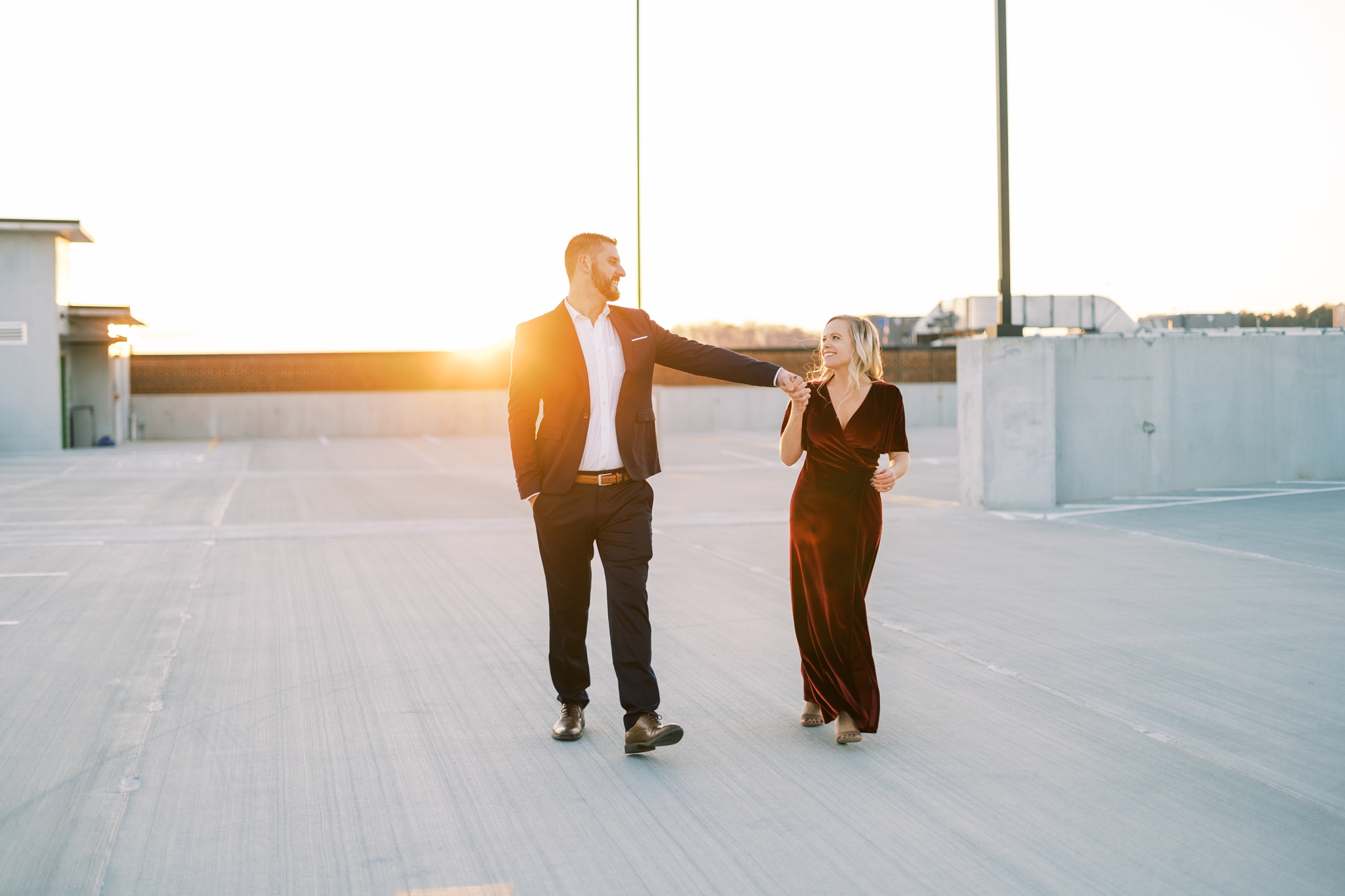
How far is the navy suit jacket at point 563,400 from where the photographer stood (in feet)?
14.7

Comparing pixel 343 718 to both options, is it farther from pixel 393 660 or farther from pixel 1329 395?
pixel 1329 395

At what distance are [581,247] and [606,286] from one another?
0.19 meters

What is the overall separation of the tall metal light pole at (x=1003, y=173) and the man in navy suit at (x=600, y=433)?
28.4 feet

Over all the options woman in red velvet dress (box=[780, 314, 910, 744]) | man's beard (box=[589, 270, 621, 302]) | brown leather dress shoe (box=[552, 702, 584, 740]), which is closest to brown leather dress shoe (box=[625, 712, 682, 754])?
brown leather dress shoe (box=[552, 702, 584, 740])

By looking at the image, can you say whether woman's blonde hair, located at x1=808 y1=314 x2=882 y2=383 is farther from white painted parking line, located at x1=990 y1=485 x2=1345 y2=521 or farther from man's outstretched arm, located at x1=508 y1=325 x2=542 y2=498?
white painted parking line, located at x1=990 y1=485 x2=1345 y2=521

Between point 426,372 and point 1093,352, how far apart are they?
3317 centimetres

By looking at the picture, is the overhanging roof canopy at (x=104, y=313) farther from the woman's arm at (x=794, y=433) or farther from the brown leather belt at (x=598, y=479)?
the woman's arm at (x=794, y=433)

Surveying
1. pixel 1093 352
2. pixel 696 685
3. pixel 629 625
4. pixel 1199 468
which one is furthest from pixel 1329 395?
pixel 629 625

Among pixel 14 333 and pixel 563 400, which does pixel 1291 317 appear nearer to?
pixel 563 400

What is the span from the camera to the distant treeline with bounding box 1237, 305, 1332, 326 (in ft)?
47.6

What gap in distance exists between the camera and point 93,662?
20.0ft

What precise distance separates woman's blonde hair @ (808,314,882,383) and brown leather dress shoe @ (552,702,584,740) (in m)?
1.71

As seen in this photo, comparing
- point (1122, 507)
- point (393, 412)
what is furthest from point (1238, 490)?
point (393, 412)

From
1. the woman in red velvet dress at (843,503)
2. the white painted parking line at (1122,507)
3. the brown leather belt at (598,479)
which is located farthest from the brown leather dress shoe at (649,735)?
the white painted parking line at (1122,507)
